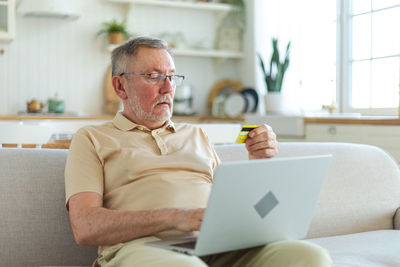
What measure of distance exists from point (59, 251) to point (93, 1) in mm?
3814

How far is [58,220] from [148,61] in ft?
2.07

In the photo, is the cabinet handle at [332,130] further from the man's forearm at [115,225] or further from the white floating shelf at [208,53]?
the man's forearm at [115,225]

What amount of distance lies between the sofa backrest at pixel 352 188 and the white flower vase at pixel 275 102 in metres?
2.28

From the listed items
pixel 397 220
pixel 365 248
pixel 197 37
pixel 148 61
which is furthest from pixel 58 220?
pixel 197 37

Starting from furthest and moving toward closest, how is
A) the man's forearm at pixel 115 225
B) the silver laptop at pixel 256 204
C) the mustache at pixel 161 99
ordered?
the mustache at pixel 161 99
the man's forearm at pixel 115 225
the silver laptop at pixel 256 204

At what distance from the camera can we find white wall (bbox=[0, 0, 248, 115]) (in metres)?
5.05

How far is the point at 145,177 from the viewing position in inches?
68.6

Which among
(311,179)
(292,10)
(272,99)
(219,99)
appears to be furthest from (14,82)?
(311,179)

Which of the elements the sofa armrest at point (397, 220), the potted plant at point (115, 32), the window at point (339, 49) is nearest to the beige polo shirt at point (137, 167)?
the sofa armrest at point (397, 220)

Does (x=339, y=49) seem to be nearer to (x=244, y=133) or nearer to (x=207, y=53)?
(x=207, y=53)

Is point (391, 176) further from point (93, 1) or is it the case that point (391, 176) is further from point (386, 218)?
point (93, 1)

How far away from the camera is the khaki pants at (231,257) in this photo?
4.45 ft

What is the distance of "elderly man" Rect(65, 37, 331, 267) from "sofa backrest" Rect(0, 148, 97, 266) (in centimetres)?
25

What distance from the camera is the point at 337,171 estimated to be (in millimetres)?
2406
